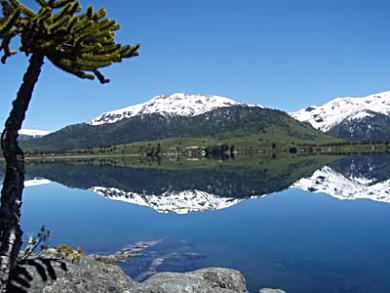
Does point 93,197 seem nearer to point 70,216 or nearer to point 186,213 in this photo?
point 70,216

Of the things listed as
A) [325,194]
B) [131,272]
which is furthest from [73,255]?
[325,194]

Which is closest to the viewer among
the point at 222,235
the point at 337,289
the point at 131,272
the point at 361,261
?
the point at 337,289

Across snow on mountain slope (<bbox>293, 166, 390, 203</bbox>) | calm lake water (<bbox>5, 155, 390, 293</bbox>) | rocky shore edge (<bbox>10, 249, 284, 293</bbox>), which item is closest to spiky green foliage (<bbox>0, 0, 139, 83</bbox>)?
rocky shore edge (<bbox>10, 249, 284, 293</bbox>)

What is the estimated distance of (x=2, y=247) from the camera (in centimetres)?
1422

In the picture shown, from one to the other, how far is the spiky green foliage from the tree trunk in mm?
729

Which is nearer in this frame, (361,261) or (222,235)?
(361,261)

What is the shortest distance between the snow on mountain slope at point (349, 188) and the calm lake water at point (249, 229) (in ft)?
0.75

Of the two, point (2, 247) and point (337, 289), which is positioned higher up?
point (2, 247)

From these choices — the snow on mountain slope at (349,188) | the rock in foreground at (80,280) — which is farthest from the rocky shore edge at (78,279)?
the snow on mountain slope at (349,188)

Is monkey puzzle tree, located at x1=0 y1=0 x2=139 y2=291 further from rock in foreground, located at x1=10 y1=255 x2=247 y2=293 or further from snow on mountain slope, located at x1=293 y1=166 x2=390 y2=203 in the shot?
snow on mountain slope, located at x1=293 y1=166 x2=390 y2=203

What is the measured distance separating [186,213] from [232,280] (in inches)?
1956

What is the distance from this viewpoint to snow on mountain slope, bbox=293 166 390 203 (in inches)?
3546

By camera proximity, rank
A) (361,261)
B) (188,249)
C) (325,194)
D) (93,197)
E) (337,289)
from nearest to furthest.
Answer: (337,289) < (361,261) < (188,249) < (325,194) < (93,197)

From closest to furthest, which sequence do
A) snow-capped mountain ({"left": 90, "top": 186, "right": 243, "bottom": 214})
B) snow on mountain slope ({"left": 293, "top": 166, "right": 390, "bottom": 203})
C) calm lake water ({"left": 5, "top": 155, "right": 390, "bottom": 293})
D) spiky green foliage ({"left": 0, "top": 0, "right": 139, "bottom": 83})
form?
1. spiky green foliage ({"left": 0, "top": 0, "right": 139, "bottom": 83})
2. calm lake water ({"left": 5, "top": 155, "right": 390, "bottom": 293})
3. snow-capped mountain ({"left": 90, "top": 186, "right": 243, "bottom": 214})
4. snow on mountain slope ({"left": 293, "top": 166, "right": 390, "bottom": 203})
